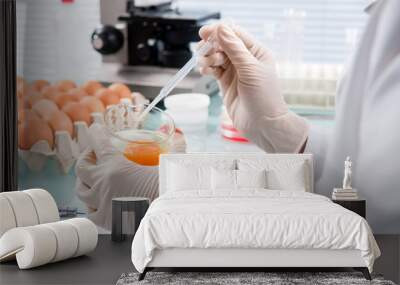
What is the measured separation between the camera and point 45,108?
262 inches

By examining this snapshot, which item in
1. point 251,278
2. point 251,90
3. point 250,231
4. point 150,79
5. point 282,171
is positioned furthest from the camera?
point 150,79

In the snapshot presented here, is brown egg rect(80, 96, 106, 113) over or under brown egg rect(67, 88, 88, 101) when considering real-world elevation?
under

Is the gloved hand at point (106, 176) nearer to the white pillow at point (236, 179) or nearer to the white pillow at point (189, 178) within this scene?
the white pillow at point (189, 178)

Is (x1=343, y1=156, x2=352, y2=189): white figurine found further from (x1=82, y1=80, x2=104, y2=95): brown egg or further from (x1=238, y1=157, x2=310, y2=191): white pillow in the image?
(x1=82, y1=80, x2=104, y2=95): brown egg

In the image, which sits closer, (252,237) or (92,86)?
(252,237)

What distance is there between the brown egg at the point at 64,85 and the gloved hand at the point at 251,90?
43.2 inches

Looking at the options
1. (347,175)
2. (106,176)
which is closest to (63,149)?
(106,176)

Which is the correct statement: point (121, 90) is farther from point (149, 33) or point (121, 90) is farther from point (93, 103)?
point (149, 33)

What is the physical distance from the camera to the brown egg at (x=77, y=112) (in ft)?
21.7

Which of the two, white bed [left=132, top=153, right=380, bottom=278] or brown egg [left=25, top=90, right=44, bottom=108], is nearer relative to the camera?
white bed [left=132, top=153, right=380, bottom=278]

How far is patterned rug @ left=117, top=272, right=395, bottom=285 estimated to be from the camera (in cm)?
482

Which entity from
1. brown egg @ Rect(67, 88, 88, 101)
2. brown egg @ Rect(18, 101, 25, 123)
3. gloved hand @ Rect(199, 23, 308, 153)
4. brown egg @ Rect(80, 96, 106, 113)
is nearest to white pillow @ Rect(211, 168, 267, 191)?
→ gloved hand @ Rect(199, 23, 308, 153)

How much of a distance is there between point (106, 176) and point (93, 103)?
0.59 m

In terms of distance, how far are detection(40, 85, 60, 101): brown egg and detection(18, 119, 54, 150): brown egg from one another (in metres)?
0.20
